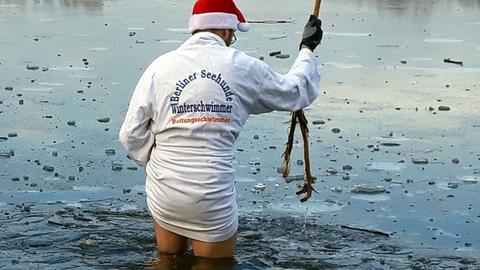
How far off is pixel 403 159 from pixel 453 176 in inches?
25.4

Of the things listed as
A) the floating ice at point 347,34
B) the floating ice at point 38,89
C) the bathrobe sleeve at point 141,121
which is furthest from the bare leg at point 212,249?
the floating ice at point 347,34

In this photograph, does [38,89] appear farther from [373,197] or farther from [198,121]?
[198,121]

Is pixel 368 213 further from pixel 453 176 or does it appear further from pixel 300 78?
pixel 300 78

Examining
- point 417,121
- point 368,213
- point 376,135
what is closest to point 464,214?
point 368,213

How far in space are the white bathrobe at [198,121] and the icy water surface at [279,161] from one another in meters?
0.38

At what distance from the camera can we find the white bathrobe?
194 inches

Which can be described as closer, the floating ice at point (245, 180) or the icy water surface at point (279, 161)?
the icy water surface at point (279, 161)

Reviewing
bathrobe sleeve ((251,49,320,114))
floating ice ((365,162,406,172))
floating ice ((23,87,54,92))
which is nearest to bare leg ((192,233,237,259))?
bathrobe sleeve ((251,49,320,114))

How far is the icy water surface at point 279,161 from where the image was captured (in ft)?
21.4

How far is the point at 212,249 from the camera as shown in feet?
16.8

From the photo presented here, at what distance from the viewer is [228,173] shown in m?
5.05

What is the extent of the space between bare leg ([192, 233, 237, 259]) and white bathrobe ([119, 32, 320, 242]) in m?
0.04

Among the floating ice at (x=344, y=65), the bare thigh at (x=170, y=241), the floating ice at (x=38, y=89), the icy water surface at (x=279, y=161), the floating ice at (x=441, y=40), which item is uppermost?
the bare thigh at (x=170, y=241)

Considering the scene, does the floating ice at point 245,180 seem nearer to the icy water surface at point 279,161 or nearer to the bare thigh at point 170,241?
the icy water surface at point 279,161
